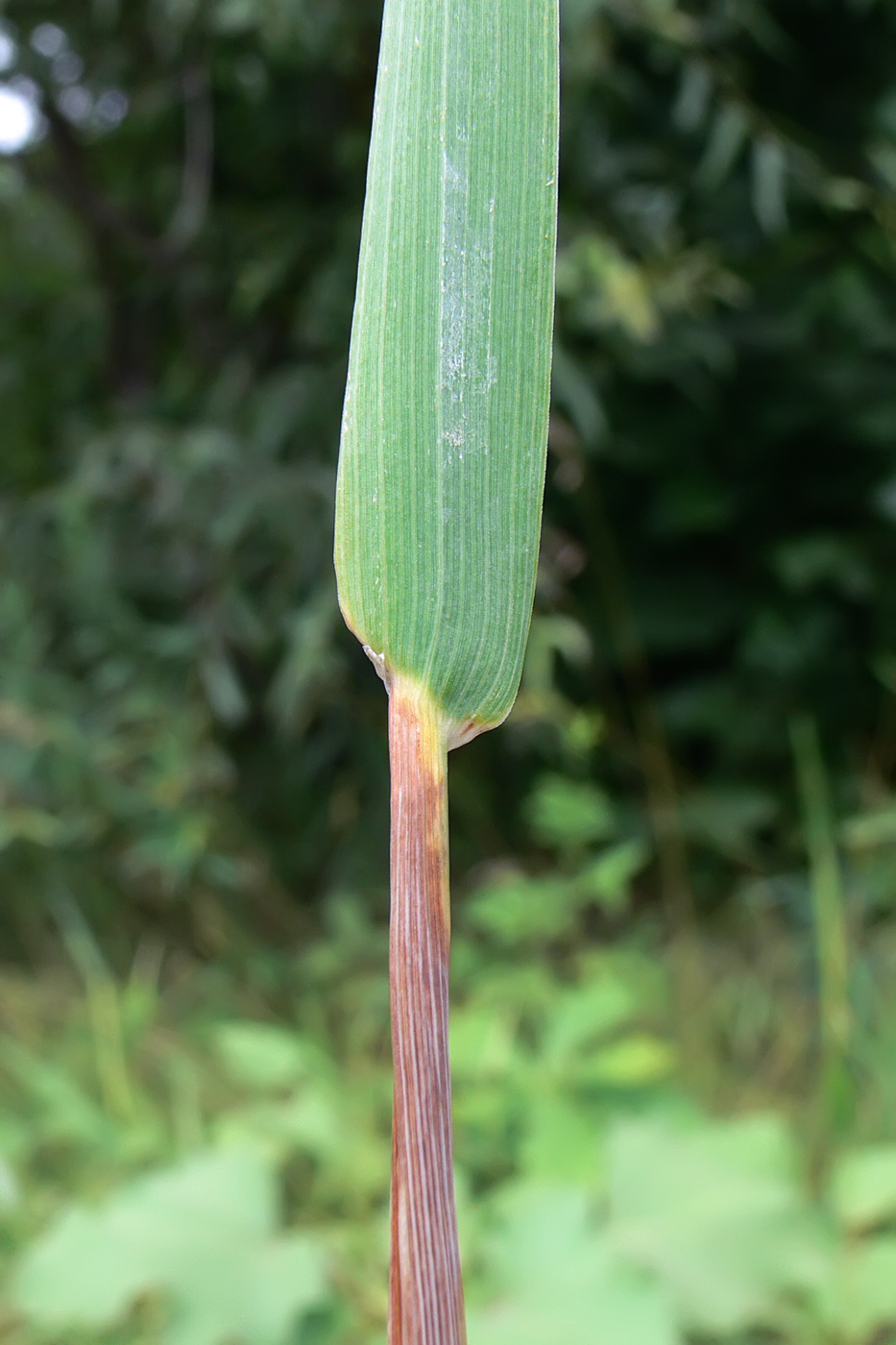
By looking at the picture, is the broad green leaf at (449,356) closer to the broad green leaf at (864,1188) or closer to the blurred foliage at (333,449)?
the broad green leaf at (864,1188)

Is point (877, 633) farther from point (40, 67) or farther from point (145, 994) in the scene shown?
point (40, 67)

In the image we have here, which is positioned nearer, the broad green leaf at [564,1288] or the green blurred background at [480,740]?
the broad green leaf at [564,1288]

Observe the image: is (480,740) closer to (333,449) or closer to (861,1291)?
(333,449)

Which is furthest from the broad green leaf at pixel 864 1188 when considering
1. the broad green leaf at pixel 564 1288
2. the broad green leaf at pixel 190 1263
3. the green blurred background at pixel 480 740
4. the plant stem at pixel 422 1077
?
the plant stem at pixel 422 1077

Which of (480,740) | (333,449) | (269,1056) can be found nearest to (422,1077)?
(269,1056)

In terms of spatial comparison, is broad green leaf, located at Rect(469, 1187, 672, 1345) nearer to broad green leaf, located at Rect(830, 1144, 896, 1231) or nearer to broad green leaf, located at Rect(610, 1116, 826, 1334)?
broad green leaf, located at Rect(610, 1116, 826, 1334)

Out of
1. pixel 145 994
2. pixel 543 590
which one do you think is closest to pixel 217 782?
pixel 145 994

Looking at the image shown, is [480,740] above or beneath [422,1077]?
above
